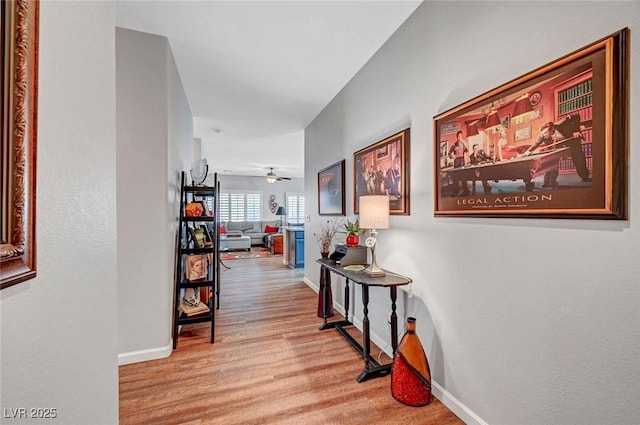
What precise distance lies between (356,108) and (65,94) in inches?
105

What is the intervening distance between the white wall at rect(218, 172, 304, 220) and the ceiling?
251 inches

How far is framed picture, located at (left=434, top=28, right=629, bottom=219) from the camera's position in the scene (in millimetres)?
1030

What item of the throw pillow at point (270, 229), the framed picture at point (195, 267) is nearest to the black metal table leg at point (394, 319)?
the framed picture at point (195, 267)

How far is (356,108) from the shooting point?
3.07 m

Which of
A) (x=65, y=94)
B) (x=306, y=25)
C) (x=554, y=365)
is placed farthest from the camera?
(x=306, y=25)

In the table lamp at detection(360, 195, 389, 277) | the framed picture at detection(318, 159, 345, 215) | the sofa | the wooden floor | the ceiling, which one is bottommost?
the wooden floor

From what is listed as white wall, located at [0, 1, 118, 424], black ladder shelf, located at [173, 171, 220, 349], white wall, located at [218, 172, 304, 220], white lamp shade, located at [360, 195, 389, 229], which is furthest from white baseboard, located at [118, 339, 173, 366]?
white wall, located at [218, 172, 304, 220]

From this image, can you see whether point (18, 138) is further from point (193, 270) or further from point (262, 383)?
point (193, 270)

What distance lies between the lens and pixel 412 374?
183 centimetres

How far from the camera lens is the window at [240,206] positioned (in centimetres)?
1055

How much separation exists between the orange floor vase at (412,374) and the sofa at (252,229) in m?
8.52

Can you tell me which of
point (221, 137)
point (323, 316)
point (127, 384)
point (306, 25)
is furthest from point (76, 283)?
point (221, 137)

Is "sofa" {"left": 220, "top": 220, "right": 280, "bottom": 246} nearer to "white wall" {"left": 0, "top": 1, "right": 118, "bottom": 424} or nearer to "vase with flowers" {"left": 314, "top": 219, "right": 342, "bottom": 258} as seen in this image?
"vase with flowers" {"left": 314, "top": 219, "right": 342, "bottom": 258}

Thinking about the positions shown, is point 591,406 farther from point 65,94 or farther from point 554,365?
point 65,94
